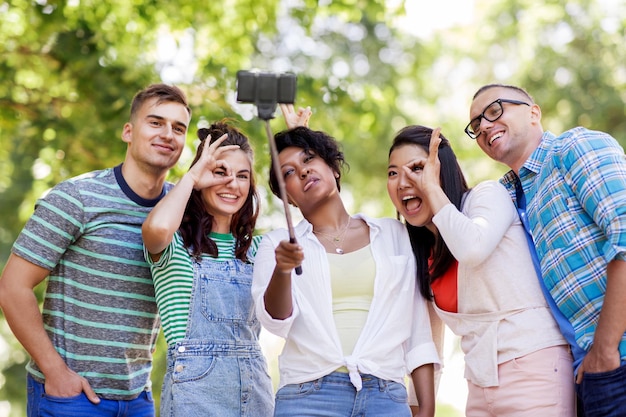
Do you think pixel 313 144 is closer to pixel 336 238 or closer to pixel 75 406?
pixel 336 238

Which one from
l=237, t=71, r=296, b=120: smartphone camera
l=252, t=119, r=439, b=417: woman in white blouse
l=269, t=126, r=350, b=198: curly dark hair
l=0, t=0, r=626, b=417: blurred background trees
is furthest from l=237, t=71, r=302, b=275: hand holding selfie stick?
l=0, t=0, r=626, b=417: blurred background trees

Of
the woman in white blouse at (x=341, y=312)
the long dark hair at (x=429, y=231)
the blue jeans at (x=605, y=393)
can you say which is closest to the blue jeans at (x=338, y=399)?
the woman in white blouse at (x=341, y=312)

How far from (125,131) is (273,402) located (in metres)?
1.77

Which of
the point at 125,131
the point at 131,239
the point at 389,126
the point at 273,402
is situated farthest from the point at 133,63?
the point at 389,126

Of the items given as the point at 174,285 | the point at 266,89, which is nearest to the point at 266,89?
the point at 266,89

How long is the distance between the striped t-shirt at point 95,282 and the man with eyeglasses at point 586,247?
2.00 m

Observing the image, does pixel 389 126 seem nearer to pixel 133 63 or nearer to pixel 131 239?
pixel 133 63

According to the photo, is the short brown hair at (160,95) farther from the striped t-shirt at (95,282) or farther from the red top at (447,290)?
the red top at (447,290)

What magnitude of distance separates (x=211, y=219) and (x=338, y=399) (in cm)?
115

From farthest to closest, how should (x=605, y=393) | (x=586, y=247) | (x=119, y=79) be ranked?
(x=119, y=79) < (x=586, y=247) < (x=605, y=393)

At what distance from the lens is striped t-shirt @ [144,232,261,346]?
386 centimetres

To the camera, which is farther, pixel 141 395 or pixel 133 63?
pixel 133 63

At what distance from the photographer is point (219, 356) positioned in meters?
3.83

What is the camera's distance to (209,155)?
4.12 m
